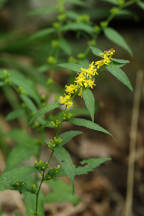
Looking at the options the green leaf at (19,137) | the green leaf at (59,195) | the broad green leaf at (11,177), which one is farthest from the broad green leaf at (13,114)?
the broad green leaf at (11,177)

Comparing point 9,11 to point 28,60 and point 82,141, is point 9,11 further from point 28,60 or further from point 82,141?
point 82,141

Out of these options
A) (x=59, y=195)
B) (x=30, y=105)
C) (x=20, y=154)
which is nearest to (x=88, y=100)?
(x=30, y=105)

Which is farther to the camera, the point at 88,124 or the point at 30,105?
the point at 30,105

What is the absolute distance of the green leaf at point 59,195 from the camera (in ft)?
8.20

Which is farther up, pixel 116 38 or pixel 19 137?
pixel 116 38

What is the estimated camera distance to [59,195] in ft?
8.33

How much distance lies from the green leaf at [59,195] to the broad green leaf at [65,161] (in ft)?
3.08

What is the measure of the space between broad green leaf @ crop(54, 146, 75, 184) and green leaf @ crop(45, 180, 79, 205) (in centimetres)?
94

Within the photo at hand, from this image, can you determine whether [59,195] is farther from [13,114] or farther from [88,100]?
[88,100]

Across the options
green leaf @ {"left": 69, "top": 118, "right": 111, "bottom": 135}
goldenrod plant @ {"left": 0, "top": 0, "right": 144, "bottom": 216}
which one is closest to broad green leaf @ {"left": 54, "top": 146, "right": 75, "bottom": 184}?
goldenrod plant @ {"left": 0, "top": 0, "right": 144, "bottom": 216}

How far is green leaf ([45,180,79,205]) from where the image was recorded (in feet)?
8.20

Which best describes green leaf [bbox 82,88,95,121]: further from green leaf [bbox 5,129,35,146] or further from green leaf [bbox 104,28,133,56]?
green leaf [bbox 5,129,35,146]

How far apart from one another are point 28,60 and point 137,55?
2.08 m

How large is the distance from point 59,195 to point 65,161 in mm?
1057
